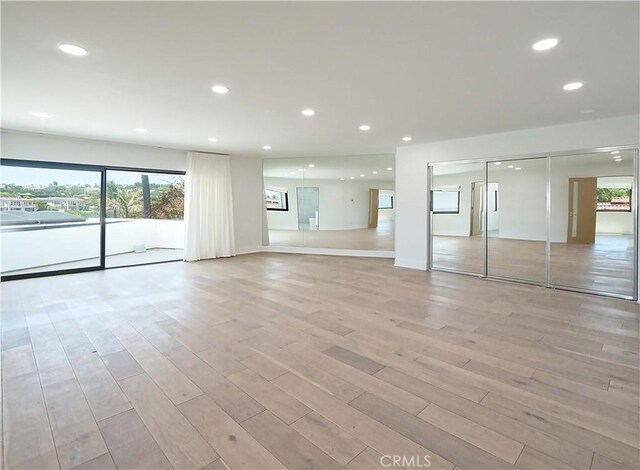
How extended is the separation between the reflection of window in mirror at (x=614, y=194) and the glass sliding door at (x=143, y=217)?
27.3ft

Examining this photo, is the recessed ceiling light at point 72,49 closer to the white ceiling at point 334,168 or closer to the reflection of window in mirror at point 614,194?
the white ceiling at point 334,168

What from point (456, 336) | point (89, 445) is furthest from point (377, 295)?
point (89, 445)

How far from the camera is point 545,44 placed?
2.53 metres

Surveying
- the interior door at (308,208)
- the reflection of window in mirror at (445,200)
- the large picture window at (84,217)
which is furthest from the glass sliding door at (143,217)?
the reflection of window in mirror at (445,200)

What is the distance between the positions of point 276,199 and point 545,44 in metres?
7.69

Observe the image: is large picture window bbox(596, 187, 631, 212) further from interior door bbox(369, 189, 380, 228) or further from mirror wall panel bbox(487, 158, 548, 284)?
interior door bbox(369, 189, 380, 228)

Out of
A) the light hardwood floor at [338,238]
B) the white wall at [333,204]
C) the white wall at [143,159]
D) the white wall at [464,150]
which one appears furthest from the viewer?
the white wall at [333,204]

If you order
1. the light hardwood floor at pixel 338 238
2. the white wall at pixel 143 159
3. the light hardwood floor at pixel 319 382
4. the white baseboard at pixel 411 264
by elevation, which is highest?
the white wall at pixel 143 159

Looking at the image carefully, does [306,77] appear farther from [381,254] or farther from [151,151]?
[381,254]

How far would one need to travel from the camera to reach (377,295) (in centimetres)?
475

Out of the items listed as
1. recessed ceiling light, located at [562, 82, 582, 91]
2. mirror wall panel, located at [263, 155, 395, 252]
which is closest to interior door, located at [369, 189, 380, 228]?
mirror wall panel, located at [263, 155, 395, 252]

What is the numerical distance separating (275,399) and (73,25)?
298 centimetres

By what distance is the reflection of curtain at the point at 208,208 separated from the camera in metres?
7.64

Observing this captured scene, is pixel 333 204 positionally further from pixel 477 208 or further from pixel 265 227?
pixel 477 208
